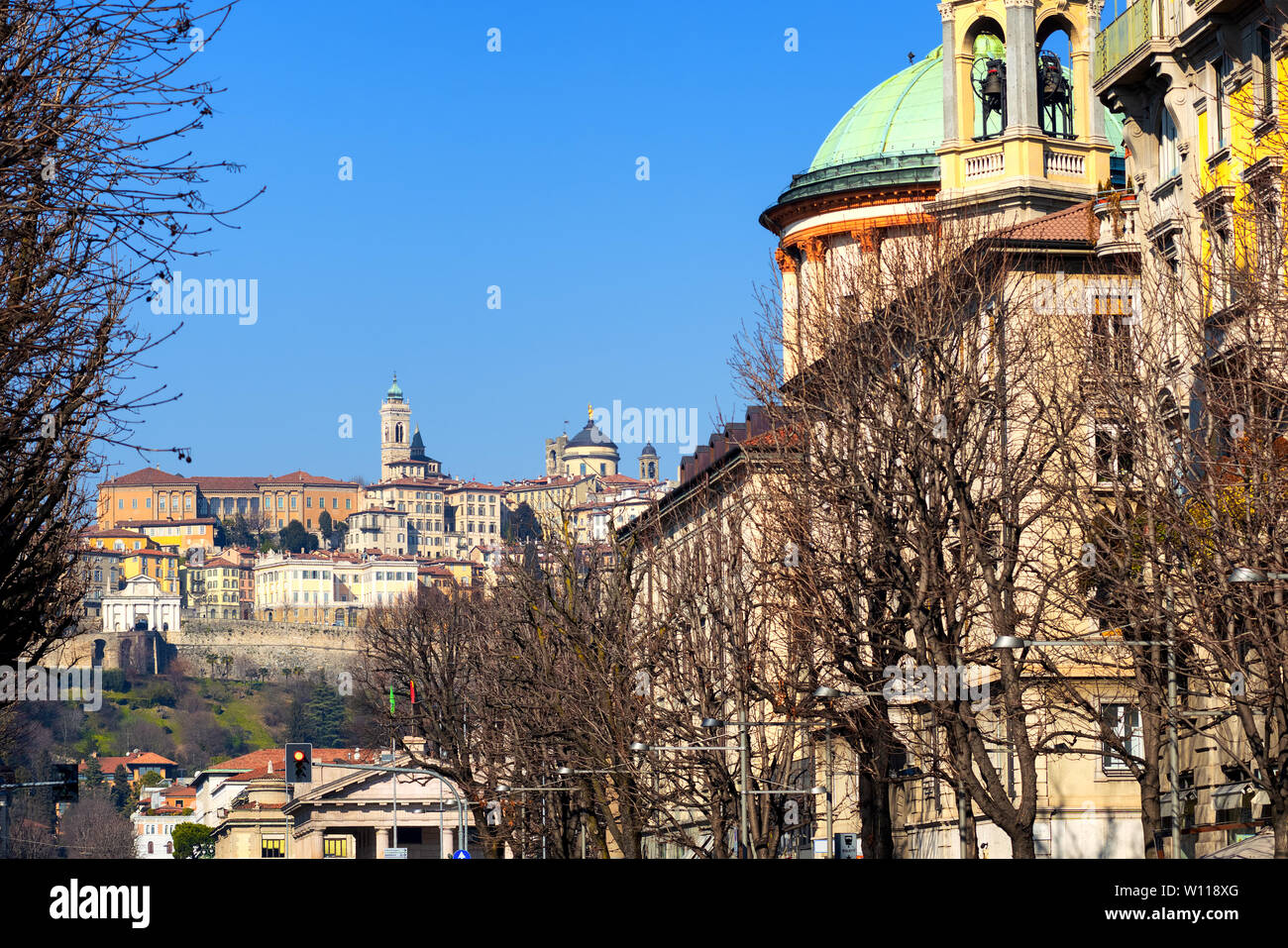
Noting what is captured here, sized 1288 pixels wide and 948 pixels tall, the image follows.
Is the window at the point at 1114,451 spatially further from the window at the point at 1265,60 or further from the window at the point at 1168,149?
the window at the point at 1168,149

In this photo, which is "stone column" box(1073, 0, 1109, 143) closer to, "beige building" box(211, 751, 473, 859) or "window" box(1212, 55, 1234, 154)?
"window" box(1212, 55, 1234, 154)

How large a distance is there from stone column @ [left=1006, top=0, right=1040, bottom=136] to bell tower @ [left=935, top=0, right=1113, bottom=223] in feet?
0.08

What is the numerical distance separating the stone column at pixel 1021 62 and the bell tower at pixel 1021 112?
0.08 ft

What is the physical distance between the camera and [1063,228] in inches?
1716

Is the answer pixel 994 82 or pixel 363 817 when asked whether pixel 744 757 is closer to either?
pixel 994 82

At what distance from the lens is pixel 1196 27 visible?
119 feet

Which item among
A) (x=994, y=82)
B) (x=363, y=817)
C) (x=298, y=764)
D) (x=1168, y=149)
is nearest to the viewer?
(x=1168, y=149)

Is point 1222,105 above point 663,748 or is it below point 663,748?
above

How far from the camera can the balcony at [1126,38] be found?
38.5 metres

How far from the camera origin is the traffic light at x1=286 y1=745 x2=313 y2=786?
4919 centimetres

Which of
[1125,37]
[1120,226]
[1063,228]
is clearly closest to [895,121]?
[1063,228]

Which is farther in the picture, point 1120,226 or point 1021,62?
point 1021,62

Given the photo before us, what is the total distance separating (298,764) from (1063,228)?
2343cm
